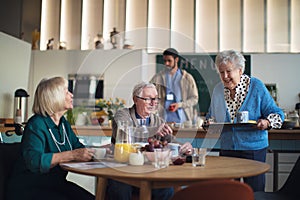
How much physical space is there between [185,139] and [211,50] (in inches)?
89.6

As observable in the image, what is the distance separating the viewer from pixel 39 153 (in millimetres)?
1709

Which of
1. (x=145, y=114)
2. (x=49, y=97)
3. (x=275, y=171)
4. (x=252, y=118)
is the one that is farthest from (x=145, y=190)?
(x=275, y=171)

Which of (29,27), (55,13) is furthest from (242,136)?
(55,13)

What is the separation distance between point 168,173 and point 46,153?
2.07ft

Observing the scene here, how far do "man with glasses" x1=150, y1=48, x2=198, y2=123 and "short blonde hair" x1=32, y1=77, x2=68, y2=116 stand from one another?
2240 mm

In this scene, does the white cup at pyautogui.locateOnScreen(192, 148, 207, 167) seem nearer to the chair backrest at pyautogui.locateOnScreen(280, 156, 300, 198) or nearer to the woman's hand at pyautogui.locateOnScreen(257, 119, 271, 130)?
the woman's hand at pyautogui.locateOnScreen(257, 119, 271, 130)

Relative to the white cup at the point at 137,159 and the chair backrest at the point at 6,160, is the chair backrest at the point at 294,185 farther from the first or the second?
the chair backrest at the point at 6,160

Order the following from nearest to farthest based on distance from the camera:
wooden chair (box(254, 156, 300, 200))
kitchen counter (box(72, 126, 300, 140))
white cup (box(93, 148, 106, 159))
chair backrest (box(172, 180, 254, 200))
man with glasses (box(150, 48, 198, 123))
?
1. chair backrest (box(172, 180, 254, 200))
2. white cup (box(93, 148, 106, 159))
3. wooden chair (box(254, 156, 300, 200))
4. kitchen counter (box(72, 126, 300, 140))
5. man with glasses (box(150, 48, 198, 123))

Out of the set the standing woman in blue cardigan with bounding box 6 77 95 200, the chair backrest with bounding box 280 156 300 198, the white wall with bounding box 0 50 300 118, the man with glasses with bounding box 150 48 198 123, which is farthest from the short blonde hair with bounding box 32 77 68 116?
the white wall with bounding box 0 50 300 118

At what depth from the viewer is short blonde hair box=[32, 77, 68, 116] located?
1867 millimetres

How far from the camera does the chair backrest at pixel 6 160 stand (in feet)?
6.04

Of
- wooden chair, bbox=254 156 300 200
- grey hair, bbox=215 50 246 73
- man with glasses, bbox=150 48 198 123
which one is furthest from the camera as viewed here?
man with glasses, bbox=150 48 198 123

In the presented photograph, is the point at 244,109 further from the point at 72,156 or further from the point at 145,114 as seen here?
the point at 72,156

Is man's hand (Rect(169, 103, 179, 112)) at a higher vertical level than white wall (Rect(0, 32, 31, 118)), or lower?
lower
